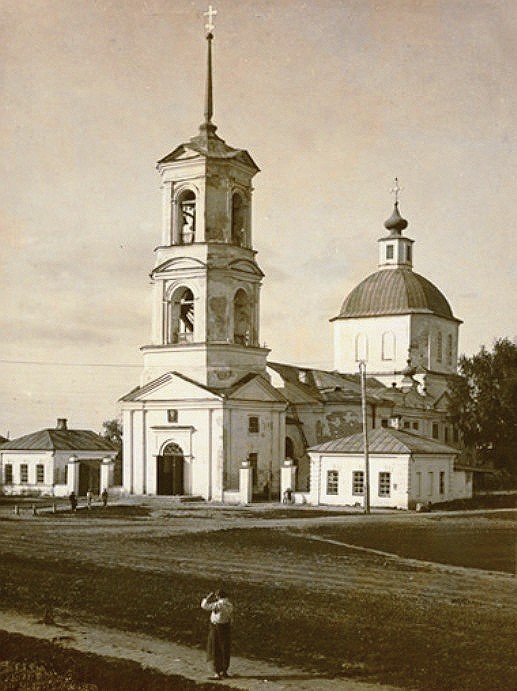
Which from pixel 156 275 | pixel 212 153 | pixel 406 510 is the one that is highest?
pixel 212 153

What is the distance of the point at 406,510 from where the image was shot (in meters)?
30.5

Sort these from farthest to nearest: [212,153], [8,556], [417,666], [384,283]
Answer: [384,283], [212,153], [8,556], [417,666]

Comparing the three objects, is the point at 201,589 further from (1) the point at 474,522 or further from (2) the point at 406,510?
(2) the point at 406,510

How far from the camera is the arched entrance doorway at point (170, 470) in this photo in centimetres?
3322

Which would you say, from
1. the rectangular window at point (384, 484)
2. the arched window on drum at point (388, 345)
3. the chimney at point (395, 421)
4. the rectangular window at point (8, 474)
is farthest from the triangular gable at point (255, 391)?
the arched window on drum at point (388, 345)

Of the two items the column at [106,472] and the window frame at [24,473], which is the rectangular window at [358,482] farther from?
the window frame at [24,473]

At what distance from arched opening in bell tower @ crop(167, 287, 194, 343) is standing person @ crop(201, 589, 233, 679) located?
23.6 m

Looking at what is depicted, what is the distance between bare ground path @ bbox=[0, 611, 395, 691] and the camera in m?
10.2

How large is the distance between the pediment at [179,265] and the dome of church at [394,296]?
1509cm

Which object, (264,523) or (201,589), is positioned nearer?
(201,589)

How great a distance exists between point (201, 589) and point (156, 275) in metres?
20.3

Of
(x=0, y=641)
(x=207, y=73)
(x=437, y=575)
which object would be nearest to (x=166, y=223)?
(x=207, y=73)

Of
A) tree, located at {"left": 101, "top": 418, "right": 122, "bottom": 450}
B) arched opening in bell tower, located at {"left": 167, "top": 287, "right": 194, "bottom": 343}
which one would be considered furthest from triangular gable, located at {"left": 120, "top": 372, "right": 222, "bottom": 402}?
tree, located at {"left": 101, "top": 418, "right": 122, "bottom": 450}

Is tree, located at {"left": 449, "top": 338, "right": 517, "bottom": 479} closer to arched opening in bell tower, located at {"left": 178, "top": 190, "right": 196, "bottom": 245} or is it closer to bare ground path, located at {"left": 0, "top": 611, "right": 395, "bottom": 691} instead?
arched opening in bell tower, located at {"left": 178, "top": 190, "right": 196, "bottom": 245}
